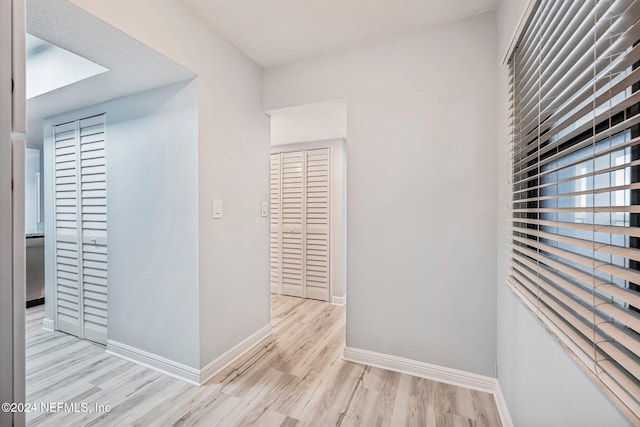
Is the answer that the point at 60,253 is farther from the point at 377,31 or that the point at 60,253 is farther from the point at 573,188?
the point at 573,188

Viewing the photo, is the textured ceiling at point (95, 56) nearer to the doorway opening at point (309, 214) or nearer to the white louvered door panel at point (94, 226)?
the white louvered door panel at point (94, 226)

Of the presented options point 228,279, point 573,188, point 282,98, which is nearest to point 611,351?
point 573,188

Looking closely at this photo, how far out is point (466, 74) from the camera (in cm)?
174

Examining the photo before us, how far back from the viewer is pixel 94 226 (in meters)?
2.30

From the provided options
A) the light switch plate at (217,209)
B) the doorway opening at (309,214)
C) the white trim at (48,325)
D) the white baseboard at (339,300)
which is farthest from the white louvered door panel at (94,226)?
the white baseboard at (339,300)

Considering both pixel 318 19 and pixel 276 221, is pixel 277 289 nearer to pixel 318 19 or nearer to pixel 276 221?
pixel 276 221

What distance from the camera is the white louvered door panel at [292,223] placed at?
3672 mm

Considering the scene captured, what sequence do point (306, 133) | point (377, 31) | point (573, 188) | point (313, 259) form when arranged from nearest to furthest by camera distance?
point (573, 188), point (377, 31), point (306, 133), point (313, 259)

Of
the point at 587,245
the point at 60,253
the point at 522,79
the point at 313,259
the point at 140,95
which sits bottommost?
the point at 313,259

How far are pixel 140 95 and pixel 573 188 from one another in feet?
8.40

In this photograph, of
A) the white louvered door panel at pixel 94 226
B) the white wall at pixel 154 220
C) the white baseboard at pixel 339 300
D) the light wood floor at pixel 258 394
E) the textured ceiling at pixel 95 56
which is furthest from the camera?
the white baseboard at pixel 339 300

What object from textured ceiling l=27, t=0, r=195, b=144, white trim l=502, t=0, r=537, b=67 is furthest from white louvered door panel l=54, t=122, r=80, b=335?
white trim l=502, t=0, r=537, b=67

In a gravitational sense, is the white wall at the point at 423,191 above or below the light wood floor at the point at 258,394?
above

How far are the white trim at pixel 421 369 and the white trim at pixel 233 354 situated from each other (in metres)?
0.76
